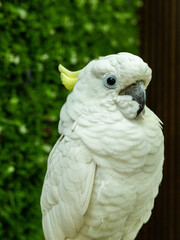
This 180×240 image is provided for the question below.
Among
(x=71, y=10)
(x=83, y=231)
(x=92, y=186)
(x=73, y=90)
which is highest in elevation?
(x=71, y=10)

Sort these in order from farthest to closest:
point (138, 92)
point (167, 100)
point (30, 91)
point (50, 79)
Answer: point (167, 100), point (50, 79), point (30, 91), point (138, 92)

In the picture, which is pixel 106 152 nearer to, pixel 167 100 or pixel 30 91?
pixel 30 91

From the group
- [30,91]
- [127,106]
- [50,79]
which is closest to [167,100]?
[50,79]

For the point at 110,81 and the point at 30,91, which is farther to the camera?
the point at 30,91

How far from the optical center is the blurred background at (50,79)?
5.33 feet

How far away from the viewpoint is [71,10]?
192 cm

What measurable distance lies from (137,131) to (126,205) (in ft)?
0.70

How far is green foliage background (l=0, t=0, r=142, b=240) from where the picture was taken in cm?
161

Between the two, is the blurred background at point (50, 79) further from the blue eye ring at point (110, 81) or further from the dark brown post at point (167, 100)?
the blue eye ring at point (110, 81)

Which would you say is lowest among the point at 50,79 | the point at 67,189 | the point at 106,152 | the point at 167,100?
the point at 67,189

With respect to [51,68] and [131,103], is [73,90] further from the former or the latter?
[51,68]

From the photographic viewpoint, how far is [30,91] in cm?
171

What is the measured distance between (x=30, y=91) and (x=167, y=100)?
93cm

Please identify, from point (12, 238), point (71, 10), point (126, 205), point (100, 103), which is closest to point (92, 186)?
point (126, 205)
